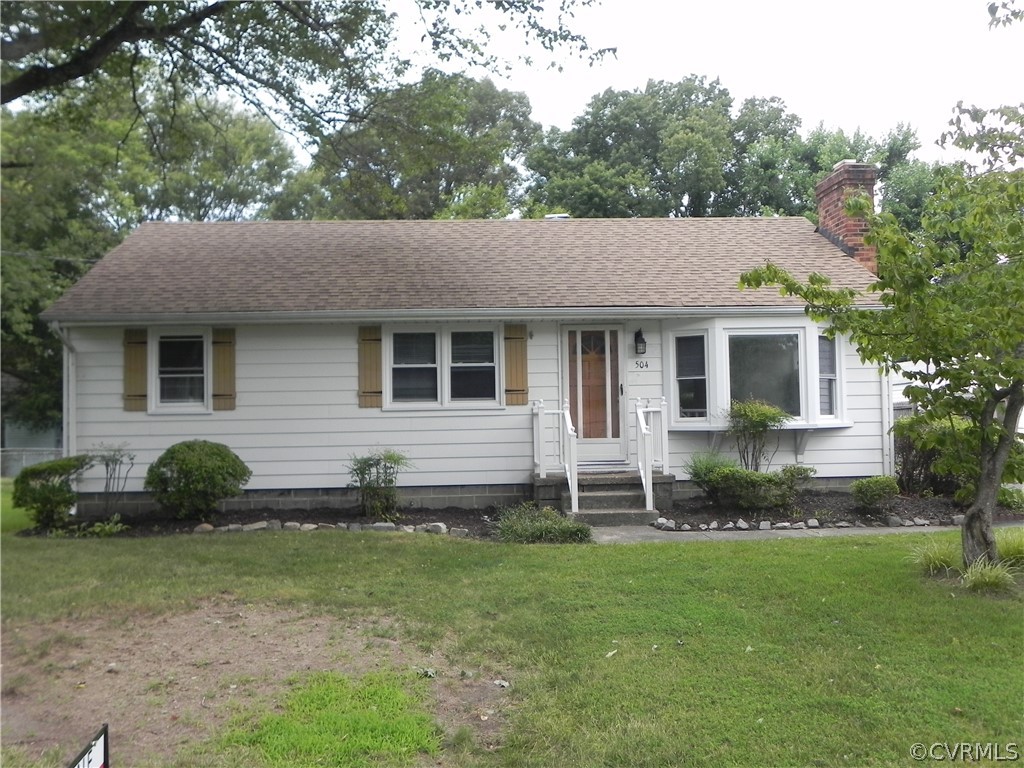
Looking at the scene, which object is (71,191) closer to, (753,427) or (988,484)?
(988,484)

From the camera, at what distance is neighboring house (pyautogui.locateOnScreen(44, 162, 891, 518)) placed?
32.4 ft

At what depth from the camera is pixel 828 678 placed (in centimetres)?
396

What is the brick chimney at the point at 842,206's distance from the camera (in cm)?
1132

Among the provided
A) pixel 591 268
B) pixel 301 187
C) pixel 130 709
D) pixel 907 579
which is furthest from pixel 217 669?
pixel 591 268

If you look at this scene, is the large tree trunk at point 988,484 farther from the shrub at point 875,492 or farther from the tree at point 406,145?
the tree at point 406,145

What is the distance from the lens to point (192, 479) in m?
8.80

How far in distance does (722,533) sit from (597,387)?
281 cm

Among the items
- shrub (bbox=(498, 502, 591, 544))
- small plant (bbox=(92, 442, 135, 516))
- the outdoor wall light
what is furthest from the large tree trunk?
small plant (bbox=(92, 442, 135, 516))

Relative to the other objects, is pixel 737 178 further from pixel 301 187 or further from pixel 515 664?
pixel 515 664

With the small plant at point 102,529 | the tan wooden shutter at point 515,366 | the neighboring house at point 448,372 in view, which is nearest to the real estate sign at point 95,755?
the small plant at point 102,529

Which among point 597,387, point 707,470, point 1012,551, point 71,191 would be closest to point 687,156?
point 597,387

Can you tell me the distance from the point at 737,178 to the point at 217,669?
15.1m

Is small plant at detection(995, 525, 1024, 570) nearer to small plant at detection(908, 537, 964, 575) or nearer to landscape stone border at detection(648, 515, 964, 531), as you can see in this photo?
small plant at detection(908, 537, 964, 575)

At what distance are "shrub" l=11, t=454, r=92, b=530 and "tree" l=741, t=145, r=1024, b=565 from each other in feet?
14.4
